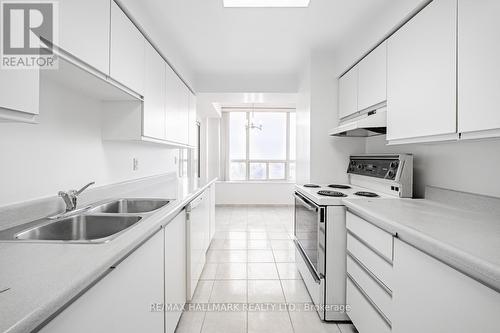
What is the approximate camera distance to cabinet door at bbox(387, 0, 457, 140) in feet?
4.25

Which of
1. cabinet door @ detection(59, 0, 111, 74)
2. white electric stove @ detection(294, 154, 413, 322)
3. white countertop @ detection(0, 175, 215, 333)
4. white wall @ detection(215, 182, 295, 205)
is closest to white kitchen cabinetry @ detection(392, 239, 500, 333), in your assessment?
white electric stove @ detection(294, 154, 413, 322)

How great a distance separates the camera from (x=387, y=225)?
125 cm

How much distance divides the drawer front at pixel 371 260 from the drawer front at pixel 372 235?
1.7 inches

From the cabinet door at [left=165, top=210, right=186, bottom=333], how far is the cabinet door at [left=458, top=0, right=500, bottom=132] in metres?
1.73

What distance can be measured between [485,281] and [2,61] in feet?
5.44

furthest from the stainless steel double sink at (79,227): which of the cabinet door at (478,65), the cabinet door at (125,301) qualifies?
the cabinet door at (478,65)

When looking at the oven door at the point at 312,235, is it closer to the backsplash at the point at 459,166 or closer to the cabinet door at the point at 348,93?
the backsplash at the point at 459,166

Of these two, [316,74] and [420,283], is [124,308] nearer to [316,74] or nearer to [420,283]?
[420,283]

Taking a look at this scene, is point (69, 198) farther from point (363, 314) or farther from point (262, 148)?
point (262, 148)

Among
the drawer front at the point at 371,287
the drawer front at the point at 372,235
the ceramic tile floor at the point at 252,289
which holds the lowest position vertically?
the ceramic tile floor at the point at 252,289

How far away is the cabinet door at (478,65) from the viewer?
3.46 feet

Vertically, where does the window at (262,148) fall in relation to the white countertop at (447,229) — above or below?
above

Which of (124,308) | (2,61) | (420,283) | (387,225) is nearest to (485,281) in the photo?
(420,283)

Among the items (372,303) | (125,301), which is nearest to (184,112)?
(125,301)
